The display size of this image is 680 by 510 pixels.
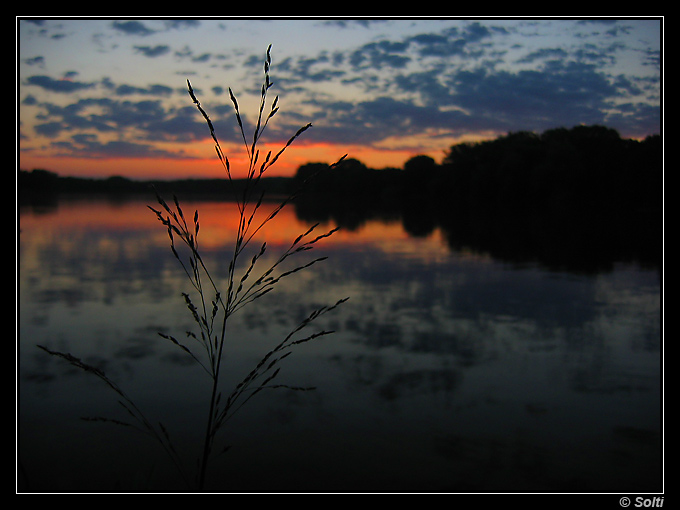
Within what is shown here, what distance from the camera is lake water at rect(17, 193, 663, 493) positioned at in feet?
13.5

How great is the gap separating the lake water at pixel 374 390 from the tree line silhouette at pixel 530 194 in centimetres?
239

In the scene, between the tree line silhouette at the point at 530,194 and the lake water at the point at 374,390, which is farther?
the tree line silhouette at the point at 530,194

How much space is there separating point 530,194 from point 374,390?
54.6m

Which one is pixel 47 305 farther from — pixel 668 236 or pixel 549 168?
pixel 549 168

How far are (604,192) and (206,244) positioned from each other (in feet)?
144

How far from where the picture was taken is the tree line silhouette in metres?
19.3

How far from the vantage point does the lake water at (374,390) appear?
13.5 feet

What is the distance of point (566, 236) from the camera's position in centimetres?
2327

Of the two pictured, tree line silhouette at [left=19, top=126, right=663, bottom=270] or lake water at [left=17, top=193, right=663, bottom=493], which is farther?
tree line silhouette at [left=19, top=126, right=663, bottom=270]

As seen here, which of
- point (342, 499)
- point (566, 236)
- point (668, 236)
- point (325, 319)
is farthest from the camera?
point (566, 236)

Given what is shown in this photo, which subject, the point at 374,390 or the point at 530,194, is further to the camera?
→ the point at 530,194

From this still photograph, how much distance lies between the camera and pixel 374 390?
571 centimetres

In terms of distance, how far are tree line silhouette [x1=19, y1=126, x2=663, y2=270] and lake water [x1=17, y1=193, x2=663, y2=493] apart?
A: 2.39m

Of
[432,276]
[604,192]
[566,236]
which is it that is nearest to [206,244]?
[432,276]
